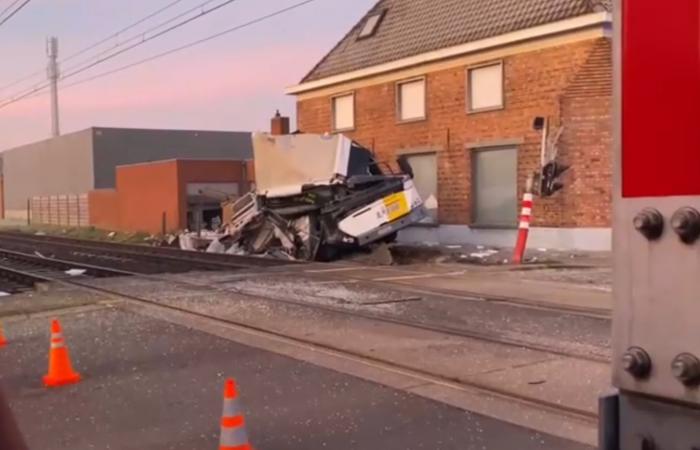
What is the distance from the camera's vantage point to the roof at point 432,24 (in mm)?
21812

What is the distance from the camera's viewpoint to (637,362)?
1748 mm

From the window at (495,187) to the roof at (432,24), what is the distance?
330 cm

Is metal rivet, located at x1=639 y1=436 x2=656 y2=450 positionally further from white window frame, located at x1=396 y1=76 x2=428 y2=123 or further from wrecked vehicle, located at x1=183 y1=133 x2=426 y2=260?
white window frame, located at x1=396 y1=76 x2=428 y2=123

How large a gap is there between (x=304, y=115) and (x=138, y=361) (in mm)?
23071

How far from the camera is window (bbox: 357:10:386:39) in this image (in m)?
29.4

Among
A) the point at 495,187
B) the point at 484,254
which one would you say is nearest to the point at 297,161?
the point at 484,254

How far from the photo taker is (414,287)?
14.3 meters

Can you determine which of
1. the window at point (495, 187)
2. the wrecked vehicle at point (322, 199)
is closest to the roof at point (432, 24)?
the window at point (495, 187)

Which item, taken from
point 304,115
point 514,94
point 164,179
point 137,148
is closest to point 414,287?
point 514,94

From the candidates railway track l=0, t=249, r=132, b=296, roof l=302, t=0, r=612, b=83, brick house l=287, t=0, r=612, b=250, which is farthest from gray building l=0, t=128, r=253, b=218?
brick house l=287, t=0, r=612, b=250

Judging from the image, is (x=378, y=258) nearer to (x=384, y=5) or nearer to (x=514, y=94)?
(x=514, y=94)

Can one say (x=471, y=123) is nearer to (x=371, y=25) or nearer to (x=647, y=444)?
(x=371, y=25)

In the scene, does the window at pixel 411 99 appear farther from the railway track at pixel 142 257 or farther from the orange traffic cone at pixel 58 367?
the orange traffic cone at pixel 58 367

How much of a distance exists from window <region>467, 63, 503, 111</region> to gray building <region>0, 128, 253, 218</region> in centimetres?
3782
